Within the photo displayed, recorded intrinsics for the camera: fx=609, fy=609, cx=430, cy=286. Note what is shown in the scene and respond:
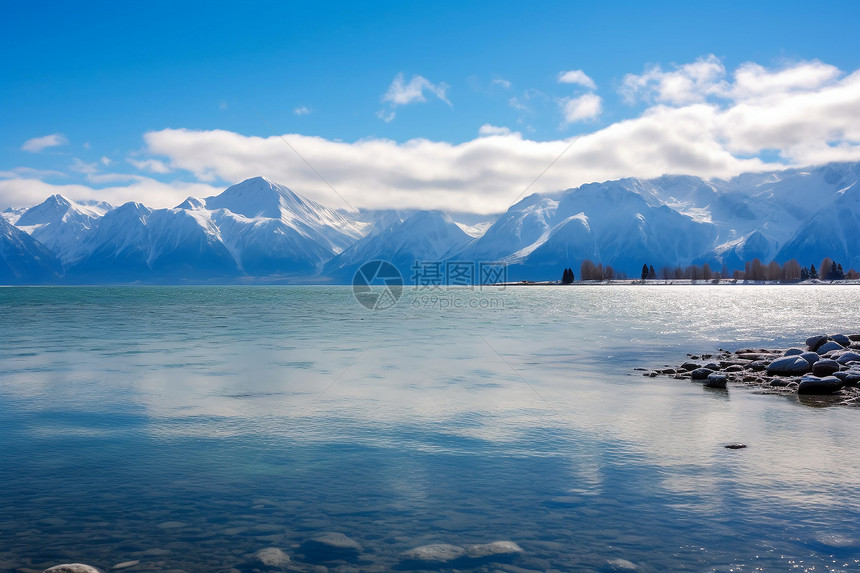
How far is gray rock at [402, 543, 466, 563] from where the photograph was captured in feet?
35.2

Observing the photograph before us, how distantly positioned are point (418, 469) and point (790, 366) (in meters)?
24.7

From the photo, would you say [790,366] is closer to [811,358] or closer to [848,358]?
[811,358]

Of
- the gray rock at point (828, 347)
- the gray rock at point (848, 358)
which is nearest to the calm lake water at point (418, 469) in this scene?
the gray rock at point (848, 358)

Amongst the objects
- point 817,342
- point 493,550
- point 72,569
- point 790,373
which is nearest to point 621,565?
point 493,550

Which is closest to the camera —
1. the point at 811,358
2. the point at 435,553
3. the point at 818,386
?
the point at 435,553

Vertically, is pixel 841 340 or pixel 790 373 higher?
pixel 841 340

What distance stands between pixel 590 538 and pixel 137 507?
9.45m

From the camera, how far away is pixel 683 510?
12.8 m

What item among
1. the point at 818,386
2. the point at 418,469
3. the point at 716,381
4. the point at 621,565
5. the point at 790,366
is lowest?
the point at 418,469

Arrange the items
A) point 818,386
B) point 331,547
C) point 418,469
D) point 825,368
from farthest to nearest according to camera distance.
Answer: point 825,368 < point 818,386 < point 418,469 < point 331,547

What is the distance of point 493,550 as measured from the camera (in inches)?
435

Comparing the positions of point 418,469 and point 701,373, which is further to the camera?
point 701,373

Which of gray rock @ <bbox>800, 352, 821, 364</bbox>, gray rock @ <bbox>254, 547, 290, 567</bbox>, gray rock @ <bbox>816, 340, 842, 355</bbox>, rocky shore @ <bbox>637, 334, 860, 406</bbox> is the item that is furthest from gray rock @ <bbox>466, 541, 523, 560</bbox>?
gray rock @ <bbox>816, 340, 842, 355</bbox>

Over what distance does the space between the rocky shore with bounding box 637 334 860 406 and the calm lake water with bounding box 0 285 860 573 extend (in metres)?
1.77
